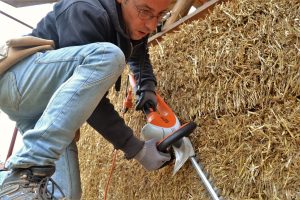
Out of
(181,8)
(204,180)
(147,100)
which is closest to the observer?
(204,180)

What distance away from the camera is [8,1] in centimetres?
302

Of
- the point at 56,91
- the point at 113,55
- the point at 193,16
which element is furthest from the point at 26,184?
the point at 193,16

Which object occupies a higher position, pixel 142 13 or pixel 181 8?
pixel 142 13

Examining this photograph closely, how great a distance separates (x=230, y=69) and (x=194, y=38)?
0.33m

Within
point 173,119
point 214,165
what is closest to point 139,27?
point 173,119

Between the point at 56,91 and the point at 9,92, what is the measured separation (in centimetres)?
26

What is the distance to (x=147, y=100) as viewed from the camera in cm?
184

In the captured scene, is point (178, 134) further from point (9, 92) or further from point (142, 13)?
point (9, 92)

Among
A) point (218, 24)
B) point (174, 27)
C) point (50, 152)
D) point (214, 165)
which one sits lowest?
point (214, 165)

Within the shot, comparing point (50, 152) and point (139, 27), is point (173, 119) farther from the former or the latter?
point (50, 152)

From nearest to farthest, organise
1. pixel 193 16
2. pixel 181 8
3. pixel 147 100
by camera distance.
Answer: pixel 147 100 < pixel 193 16 < pixel 181 8

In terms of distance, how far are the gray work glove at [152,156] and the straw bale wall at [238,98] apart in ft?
0.32

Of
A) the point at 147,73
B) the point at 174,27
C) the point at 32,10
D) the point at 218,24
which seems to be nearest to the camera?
the point at 218,24

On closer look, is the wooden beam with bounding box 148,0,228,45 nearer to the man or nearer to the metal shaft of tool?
the man
